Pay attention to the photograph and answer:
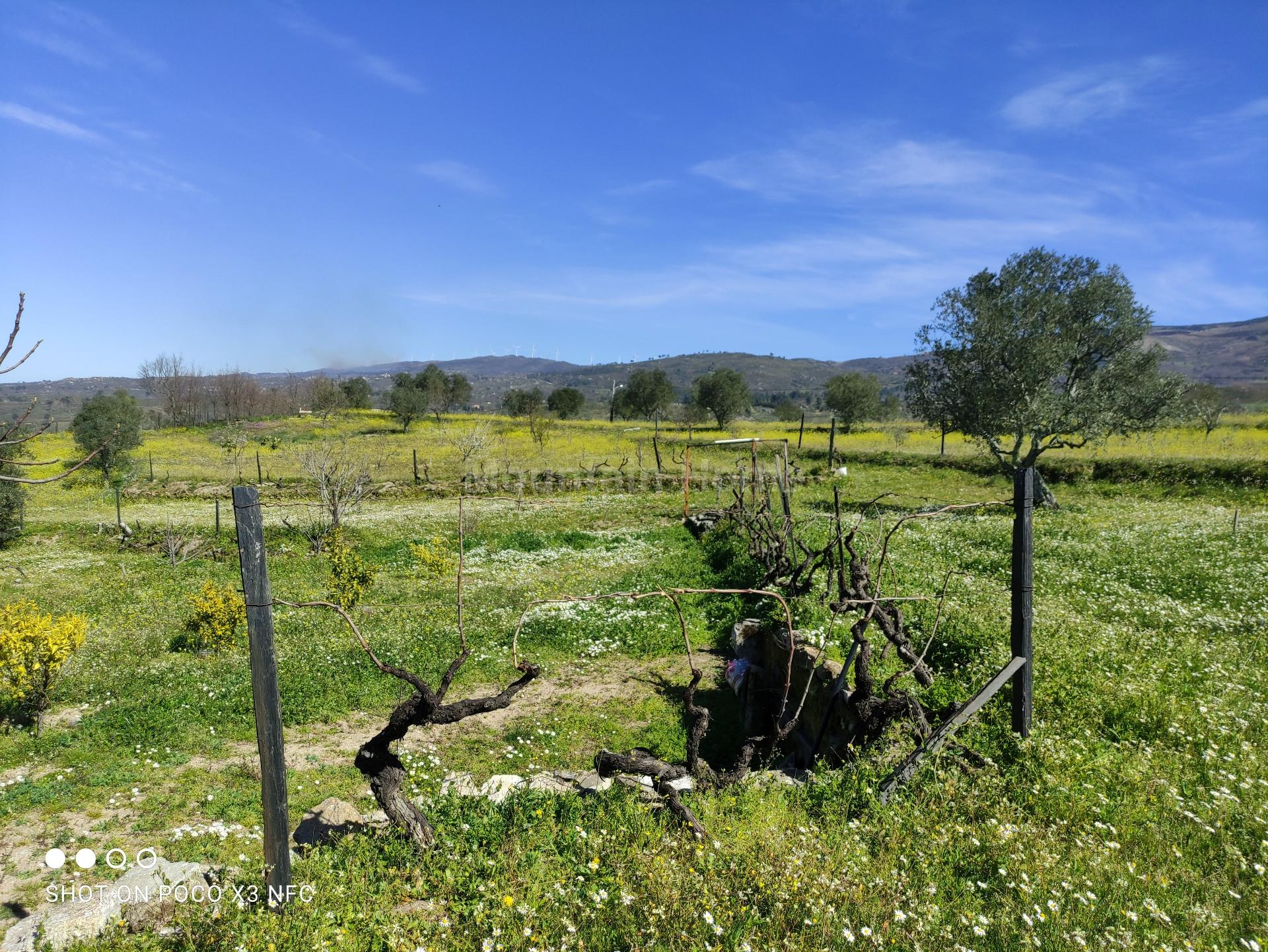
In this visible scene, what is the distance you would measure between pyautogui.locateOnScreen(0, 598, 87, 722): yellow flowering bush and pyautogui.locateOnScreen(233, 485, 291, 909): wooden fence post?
24.1 ft

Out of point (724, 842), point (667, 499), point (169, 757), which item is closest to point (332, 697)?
point (169, 757)

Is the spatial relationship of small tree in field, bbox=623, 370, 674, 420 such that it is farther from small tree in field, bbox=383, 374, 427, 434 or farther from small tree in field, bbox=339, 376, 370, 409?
small tree in field, bbox=339, 376, 370, 409

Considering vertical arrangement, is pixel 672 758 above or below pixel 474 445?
below

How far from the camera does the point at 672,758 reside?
29.7 ft

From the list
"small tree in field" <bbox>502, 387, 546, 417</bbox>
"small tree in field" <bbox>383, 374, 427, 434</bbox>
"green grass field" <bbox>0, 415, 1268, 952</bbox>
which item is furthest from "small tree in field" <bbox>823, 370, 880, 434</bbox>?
"green grass field" <bbox>0, 415, 1268, 952</bbox>

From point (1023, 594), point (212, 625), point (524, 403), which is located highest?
point (524, 403)

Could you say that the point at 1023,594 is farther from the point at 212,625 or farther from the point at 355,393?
the point at 355,393

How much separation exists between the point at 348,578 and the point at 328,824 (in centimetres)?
1045

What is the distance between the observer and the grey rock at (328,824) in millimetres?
6215

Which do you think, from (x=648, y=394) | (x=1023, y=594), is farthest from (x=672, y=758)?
(x=648, y=394)

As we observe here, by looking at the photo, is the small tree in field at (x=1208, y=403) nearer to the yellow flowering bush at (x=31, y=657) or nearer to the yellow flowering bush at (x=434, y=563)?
the yellow flowering bush at (x=434, y=563)

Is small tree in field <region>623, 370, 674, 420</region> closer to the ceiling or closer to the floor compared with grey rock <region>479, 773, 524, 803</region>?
closer to the ceiling

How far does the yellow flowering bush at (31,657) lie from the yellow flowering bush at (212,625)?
2.98 metres

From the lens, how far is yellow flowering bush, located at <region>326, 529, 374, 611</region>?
15789 mm
